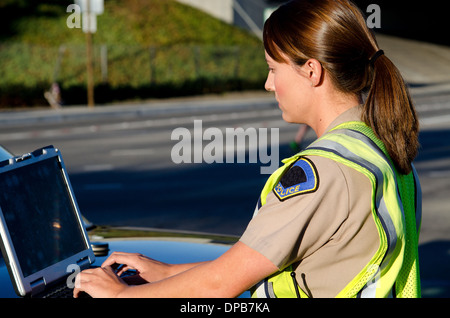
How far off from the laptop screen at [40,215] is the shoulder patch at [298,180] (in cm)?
81

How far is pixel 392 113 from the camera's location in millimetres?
1673

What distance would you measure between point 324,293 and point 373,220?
0.21 m

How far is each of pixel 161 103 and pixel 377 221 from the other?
2493 centimetres

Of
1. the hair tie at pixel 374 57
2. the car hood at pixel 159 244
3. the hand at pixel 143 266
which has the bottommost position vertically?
the car hood at pixel 159 244

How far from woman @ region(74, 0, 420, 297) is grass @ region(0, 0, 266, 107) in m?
23.9

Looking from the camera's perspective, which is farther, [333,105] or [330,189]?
[333,105]

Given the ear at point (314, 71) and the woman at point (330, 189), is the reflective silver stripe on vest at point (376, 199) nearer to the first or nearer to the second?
the woman at point (330, 189)

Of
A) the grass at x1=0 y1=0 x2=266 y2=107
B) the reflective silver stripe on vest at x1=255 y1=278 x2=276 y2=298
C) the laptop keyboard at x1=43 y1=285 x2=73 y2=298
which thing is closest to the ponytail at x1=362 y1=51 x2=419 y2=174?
the reflective silver stripe on vest at x1=255 y1=278 x2=276 y2=298

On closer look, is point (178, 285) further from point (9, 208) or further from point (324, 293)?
point (9, 208)

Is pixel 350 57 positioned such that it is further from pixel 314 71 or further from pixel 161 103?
pixel 161 103

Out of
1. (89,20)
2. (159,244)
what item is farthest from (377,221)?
(89,20)

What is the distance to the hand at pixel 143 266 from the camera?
75.3 inches

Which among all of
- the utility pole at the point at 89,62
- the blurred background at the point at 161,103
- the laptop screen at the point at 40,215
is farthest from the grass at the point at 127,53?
the laptop screen at the point at 40,215

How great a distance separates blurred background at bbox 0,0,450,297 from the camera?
809 centimetres
